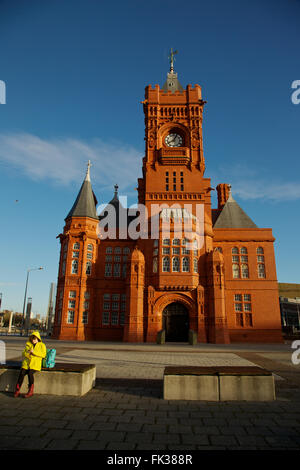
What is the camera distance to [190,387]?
7.77m

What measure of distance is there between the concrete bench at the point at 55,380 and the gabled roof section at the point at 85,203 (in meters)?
30.2

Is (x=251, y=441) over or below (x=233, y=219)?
below

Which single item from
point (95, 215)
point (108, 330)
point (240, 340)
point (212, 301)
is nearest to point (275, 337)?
point (240, 340)

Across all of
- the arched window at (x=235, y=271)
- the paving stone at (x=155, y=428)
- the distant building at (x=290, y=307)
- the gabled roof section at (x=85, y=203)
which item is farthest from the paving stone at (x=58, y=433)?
the distant building at (x=290, y=307)

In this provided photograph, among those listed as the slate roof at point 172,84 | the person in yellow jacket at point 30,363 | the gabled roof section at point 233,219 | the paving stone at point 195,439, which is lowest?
the paving stone at point 195,439

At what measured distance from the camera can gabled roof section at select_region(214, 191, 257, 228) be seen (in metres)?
40.8

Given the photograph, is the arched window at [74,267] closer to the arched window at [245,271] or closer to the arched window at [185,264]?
the arched window at [185,264]

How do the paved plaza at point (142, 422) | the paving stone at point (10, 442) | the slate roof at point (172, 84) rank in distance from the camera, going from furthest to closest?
the slate roof at point (172, 84) → the paved plaza at point (142, 422) → the paving stone at point (10, 442)

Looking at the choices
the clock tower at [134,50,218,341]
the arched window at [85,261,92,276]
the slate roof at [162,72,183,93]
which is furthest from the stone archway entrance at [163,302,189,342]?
the slate roof at [162,72,183,93]

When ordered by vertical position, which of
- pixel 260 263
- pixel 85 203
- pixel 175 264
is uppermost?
pixel 85 203

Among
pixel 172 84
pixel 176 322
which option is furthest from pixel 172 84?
pixel 176 322

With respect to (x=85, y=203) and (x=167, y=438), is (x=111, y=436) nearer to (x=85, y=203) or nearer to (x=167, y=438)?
(x=167, y=438)

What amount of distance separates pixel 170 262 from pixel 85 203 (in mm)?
14436

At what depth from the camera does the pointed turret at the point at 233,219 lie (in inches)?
1607
